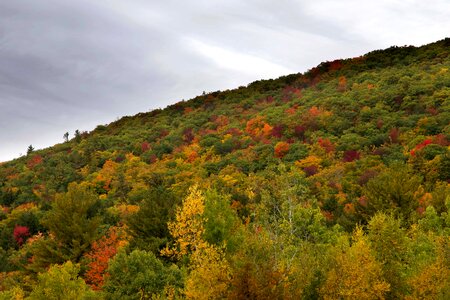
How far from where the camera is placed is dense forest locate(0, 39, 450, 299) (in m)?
23.2

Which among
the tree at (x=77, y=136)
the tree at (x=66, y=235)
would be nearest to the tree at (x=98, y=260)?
the tree at (x=66, y=235)

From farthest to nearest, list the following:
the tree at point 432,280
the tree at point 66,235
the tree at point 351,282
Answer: the tree at point 66,235
the tree at point 432,280
the tree at point 351,282

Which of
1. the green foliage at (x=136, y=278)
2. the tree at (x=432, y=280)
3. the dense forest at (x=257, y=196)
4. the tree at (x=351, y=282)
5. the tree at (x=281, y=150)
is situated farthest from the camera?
the tree at (x=281, y=150)

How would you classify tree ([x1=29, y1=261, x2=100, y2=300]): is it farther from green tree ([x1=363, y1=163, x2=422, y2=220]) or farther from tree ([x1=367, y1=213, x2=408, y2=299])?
green tree ([x1=363, y1=163, x2=422, y2=220])

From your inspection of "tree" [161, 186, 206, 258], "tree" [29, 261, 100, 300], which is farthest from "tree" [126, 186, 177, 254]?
"tree" [29, 261, 100, 300]

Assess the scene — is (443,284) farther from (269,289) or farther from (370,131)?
(370,131)

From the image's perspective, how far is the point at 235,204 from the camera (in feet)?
173

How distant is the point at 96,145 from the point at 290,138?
45083mm

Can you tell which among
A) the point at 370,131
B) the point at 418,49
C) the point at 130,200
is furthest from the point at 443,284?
the point at 418,49

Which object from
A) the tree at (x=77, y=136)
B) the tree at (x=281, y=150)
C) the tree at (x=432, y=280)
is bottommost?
the tree at (x=432, y=280)

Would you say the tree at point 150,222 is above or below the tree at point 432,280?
above

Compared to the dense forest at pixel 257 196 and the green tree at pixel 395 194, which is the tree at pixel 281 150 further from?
→ the green tree at pixel 395 194

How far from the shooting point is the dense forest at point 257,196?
76.2 feet

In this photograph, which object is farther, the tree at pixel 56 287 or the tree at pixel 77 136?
the tree at pixel 77 136
